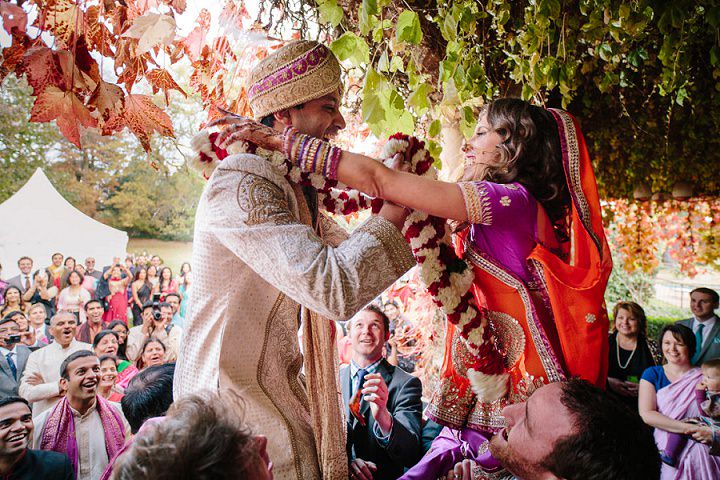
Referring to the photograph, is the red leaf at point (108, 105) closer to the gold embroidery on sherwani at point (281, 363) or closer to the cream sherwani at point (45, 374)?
the gold embroidery on sherwani at point (281, 363)

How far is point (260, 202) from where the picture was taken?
5.22ft

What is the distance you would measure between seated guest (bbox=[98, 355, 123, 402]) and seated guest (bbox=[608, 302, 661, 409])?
4.22 m

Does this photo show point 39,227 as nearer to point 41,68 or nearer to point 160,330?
point 160,330

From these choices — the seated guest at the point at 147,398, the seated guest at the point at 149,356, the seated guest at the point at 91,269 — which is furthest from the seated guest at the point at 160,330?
the seated guest at the point at 147,398

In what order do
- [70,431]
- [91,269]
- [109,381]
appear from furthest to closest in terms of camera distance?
[91,269], [109,381], [70,431]

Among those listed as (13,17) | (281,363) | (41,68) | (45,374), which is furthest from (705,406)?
(45,374)

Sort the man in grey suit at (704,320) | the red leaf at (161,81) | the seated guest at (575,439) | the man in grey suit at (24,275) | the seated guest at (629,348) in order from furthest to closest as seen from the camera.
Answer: the man in grey suit at (24,275), the man in grey suit at (704,320), the seated guest at (629,348), the red leaf at (161,81), the seated guest at (575,439)

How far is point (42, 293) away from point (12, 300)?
2.34ft

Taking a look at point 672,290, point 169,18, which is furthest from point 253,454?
point 672,290

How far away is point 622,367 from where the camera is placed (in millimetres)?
5117

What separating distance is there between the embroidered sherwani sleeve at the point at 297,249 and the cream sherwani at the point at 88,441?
2.73m

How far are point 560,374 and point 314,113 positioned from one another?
1195 millimetres

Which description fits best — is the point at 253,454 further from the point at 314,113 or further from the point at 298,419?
the point at 314,113

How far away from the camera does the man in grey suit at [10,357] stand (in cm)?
483
